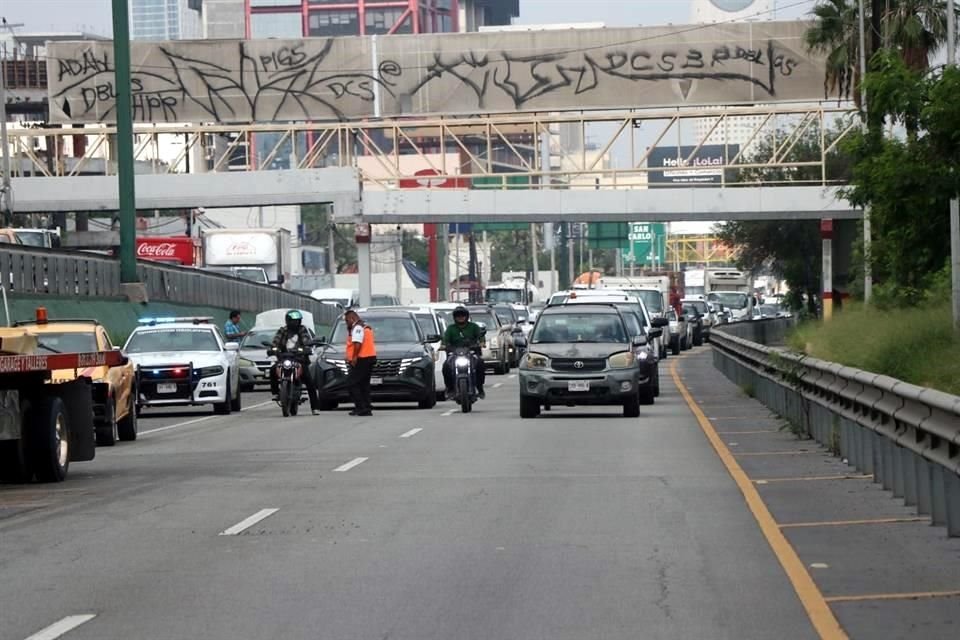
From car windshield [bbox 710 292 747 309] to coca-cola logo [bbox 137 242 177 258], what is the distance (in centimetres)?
3164

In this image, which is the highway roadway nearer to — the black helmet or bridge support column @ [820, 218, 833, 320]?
the black helmet

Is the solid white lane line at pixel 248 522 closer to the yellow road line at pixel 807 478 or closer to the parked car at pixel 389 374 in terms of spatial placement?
the yellow road line at pixel 807 478

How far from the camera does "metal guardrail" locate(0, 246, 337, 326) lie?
41969mm

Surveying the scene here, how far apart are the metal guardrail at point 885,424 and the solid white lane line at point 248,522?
495cm

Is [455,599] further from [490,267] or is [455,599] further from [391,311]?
[490,267]

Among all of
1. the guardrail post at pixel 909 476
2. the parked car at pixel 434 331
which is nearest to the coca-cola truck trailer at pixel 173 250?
the parked car at pixel 434 331

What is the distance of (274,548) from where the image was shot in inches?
522

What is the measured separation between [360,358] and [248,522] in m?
15.8

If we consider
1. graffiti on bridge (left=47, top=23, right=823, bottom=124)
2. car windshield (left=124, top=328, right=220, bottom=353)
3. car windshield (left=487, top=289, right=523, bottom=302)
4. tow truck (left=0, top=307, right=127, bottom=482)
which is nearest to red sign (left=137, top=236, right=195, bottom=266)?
graffiti on bridge (left=47, top=23, right=823, bottom=124)

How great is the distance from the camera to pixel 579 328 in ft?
99.6

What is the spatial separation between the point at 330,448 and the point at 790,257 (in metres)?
61.4

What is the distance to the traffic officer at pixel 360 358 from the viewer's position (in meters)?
30.6

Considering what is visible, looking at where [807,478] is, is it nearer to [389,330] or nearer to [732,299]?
[389,330]

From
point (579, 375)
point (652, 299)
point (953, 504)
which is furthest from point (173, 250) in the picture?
point (953, 504)
